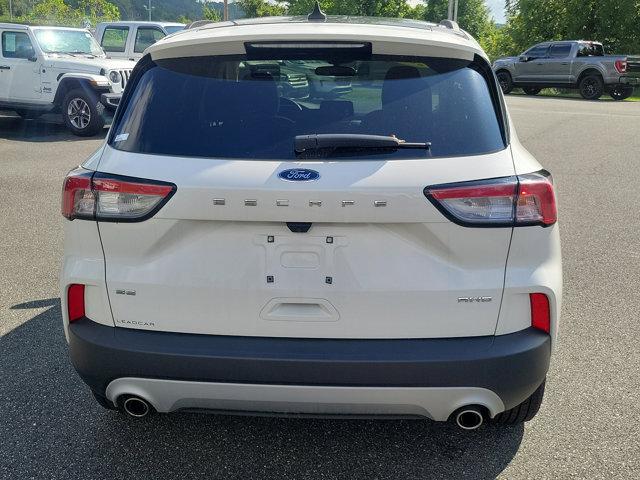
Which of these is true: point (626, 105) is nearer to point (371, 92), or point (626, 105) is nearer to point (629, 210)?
point (629, 210)

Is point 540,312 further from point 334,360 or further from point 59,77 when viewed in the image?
point 59,77

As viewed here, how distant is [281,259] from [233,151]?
45cm

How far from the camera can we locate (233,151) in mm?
2625

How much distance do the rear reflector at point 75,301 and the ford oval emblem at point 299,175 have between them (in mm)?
915

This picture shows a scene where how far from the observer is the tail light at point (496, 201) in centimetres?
248

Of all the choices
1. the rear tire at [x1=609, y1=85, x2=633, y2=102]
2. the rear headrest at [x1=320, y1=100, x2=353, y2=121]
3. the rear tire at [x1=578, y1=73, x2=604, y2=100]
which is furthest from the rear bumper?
the rear tire at [x1=578, y1=73, x2=604, y2=100]

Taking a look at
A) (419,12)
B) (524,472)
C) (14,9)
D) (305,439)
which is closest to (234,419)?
(305,439)

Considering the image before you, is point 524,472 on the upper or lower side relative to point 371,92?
lower

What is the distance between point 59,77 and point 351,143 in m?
12.1

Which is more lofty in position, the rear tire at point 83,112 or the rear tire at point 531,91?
the rear tire at point 83,112

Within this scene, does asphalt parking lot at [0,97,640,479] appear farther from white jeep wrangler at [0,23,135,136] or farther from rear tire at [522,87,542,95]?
rear tire at [522,87,542,95]

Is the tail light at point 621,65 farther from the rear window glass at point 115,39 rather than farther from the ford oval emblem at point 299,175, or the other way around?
the ford oval emblem at point 299,175

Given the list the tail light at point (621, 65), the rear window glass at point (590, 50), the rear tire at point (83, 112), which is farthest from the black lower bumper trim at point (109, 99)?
the rear window glass at point (590, 50)

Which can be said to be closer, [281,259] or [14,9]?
[281,259]
